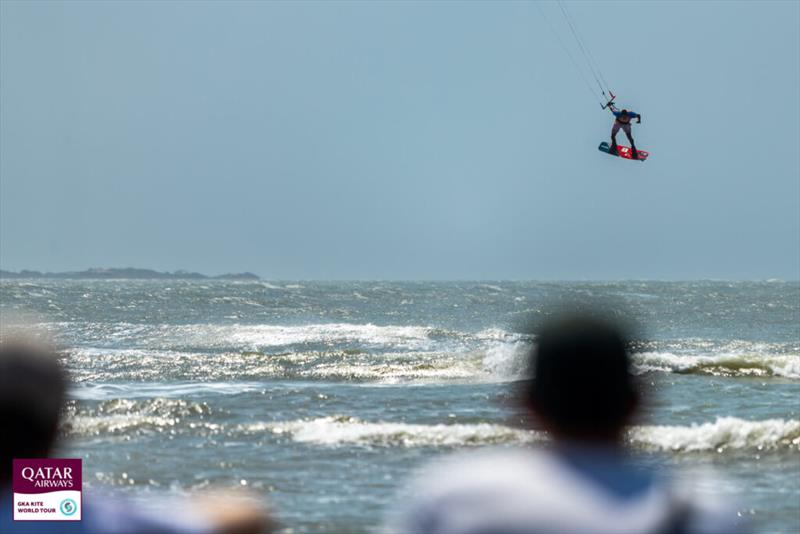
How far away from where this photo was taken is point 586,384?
10.3 ft

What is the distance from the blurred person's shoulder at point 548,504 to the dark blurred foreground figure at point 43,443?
0.52 metres

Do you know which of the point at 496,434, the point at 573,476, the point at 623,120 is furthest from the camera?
the point at 623,120

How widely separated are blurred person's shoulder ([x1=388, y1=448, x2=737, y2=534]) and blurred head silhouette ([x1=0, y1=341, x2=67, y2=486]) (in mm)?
1023

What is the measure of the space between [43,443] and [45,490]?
1.26 m

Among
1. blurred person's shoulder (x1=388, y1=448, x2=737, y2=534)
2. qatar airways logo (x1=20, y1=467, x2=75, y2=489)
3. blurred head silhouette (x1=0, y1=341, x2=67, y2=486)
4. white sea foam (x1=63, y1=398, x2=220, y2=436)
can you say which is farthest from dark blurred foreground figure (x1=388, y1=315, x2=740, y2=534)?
white sea foam (x1=63, y1=398, x2=220, y2=436)

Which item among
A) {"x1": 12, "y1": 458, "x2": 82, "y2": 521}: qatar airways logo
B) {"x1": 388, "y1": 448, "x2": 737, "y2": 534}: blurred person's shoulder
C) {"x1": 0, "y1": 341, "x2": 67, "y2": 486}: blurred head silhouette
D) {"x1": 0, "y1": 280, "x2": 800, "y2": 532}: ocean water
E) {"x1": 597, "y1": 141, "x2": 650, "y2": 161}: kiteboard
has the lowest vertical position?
{"x1": 0, "y1": 280, "x2": 800, "y2": 532}: ocean water

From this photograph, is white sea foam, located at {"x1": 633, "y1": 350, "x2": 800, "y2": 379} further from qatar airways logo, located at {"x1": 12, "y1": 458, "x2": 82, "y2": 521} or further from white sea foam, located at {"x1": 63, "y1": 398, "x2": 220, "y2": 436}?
qatar airways logo, located at {"x1": 12, "y1": 458, "x2": 82, "y2": 521}

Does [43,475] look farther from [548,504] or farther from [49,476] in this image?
[548,504]

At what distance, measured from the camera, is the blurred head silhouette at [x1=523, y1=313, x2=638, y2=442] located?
313 cm

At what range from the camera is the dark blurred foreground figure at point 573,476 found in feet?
9.12

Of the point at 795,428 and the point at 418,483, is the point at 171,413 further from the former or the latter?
the point at 795,428

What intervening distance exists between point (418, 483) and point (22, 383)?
1011cm

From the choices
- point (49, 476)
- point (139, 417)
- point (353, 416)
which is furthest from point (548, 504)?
point (353, 416)

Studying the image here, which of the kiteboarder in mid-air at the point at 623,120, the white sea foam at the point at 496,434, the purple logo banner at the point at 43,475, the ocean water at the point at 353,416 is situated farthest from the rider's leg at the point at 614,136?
the purple logo banner at the point at 43,475
